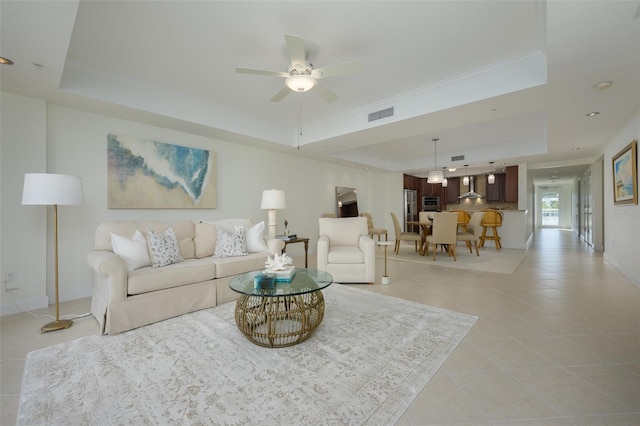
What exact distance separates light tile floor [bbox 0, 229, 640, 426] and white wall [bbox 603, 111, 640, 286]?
45cm

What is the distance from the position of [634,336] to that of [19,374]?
4619 millimetres

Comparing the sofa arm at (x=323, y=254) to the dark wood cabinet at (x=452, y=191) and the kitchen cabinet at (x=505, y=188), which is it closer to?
the kitchen cabinet at (x=505, y=188)

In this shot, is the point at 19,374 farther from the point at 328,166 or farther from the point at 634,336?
the point at 328,166

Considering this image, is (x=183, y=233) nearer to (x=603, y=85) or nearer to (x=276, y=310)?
(x=276, y=310)

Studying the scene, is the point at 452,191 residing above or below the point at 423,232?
above

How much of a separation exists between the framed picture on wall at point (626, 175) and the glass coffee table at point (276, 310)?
15.3 feet

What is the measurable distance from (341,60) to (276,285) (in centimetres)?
250

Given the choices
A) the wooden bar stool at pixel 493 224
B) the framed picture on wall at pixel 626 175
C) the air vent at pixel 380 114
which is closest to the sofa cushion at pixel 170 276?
the air vent at pixel 380 114

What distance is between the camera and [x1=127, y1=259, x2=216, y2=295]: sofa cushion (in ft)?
8.24

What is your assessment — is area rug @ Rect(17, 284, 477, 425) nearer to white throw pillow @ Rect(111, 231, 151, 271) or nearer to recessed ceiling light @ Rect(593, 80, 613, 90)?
white throw pillow @ Rect(111, 231, 151, 271)

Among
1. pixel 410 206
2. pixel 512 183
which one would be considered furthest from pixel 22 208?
pixel 512 183

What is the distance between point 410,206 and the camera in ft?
32.4

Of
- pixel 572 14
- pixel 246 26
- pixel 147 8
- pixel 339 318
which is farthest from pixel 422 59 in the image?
pixel 339 318

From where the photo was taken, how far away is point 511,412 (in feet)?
4.73
